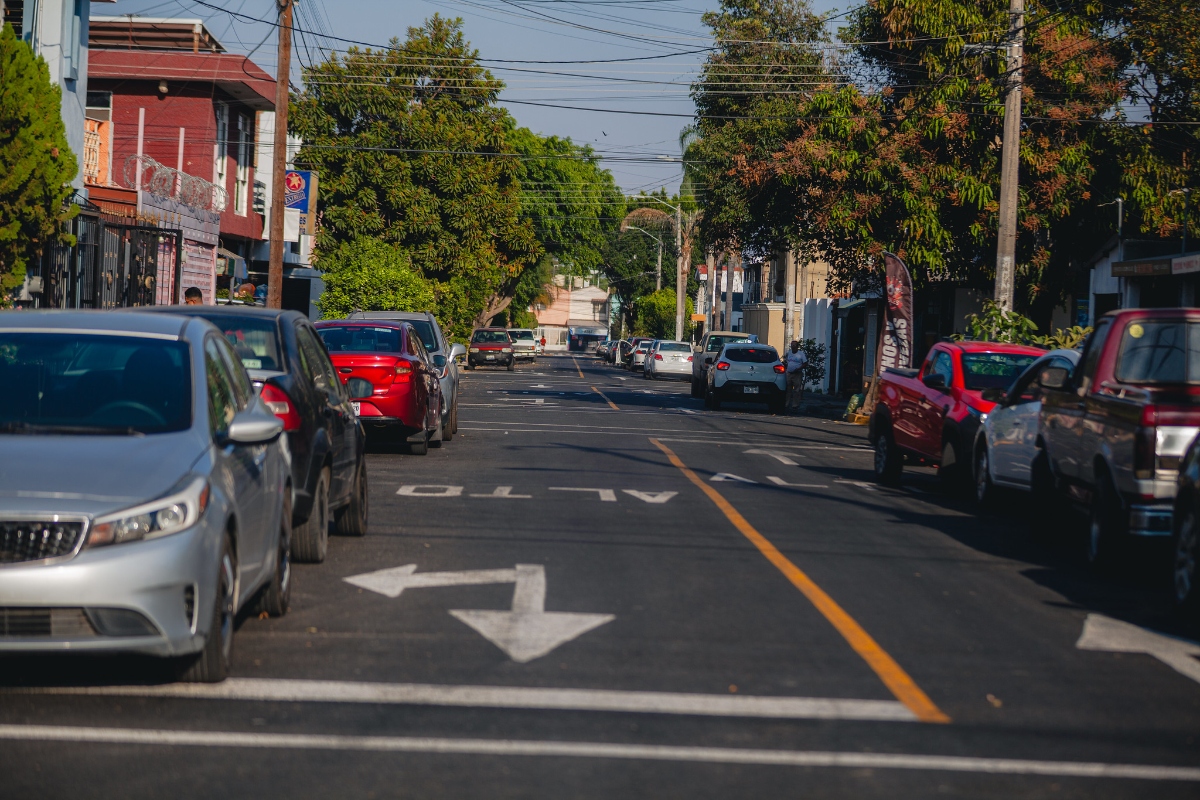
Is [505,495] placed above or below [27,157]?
below

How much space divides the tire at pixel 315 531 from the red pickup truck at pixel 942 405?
7.98 meters

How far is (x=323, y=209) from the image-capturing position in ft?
167

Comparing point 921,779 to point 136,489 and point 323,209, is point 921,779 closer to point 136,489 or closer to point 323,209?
point 136,489

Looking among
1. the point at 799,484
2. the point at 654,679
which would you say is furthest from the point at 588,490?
the point at 654,679

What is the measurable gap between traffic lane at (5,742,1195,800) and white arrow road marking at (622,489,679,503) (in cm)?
849

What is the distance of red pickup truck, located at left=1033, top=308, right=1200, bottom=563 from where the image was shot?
9.67 metres

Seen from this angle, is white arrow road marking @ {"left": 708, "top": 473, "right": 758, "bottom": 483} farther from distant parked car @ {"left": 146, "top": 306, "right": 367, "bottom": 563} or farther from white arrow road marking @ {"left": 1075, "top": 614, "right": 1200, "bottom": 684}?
white arrow road marking @ {"left": 1075, "top": 614, "right": 1200, "bottom": 684}

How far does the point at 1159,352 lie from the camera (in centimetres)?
1104

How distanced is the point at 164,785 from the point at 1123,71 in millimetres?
29108

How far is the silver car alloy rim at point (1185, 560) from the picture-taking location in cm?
855

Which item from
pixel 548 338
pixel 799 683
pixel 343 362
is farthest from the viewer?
pixel 548 338

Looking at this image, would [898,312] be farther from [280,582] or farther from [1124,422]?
[280,582]

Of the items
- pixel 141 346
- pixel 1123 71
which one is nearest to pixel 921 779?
pixel 141 346

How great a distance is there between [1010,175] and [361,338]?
483 inches
